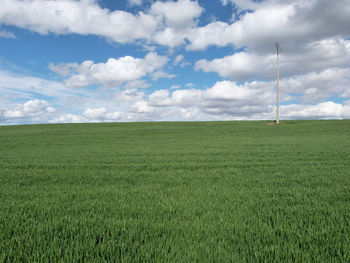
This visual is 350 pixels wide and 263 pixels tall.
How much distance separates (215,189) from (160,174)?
246cm

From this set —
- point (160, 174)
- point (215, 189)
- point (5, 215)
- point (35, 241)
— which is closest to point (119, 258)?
point (35, 241)

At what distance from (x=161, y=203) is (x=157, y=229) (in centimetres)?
110

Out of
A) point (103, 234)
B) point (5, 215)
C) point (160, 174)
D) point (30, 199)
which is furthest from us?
point (160, 174)

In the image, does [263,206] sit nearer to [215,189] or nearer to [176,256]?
[215,189]

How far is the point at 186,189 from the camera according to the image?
5605 mm

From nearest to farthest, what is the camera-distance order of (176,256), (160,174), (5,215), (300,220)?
(176,256), (300,220), (5,215), (160,174)

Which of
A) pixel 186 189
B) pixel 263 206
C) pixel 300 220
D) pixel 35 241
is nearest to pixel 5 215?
pixel 35 241

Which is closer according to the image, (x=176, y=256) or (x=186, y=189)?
(x=176, y=256)

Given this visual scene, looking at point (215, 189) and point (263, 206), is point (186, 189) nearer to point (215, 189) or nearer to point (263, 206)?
point (215, 189)

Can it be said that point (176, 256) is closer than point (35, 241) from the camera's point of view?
Yes

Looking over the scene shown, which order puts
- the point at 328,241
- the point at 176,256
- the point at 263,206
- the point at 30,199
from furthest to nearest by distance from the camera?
the point at 30,199 < the point at 263,206 < the point at 328,241 < the point at 176,256

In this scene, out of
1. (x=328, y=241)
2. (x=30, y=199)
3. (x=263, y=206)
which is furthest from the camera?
(x=30, y=199)

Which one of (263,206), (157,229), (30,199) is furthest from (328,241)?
(30,199)

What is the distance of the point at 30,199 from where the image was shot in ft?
16.3
